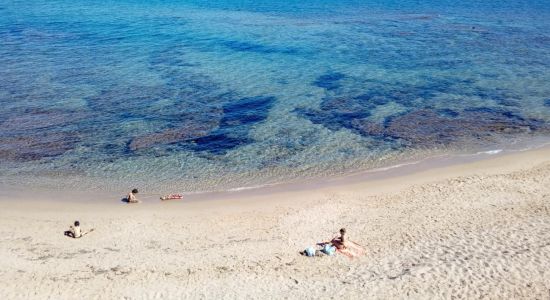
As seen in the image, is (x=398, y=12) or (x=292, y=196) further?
(x=398, y=12)

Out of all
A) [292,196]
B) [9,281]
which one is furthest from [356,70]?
[9,281]

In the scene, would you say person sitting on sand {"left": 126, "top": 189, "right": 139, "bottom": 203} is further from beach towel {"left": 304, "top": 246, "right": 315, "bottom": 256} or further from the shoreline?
beach towel {"left": 304, "top": 246, "right": 315, "bottom": 256}

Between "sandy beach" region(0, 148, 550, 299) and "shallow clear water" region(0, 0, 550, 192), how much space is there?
9.34ft

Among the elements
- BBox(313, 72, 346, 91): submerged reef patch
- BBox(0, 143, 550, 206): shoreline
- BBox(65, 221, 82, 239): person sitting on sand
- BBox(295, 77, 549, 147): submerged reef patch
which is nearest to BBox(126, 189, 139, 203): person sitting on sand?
BBox(0, 143, 550, 206): shoreline

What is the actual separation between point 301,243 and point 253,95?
20288 mm

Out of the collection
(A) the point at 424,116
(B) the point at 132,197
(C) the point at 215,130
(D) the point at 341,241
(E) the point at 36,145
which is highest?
(E) the point at 36,145

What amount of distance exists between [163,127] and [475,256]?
2077 centimetres

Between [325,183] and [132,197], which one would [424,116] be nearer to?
[325,183]

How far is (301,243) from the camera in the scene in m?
19.4

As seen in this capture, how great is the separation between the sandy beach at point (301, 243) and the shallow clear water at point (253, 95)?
2845 millimetres

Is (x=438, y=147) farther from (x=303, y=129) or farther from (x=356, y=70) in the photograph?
(x=356, y=70)

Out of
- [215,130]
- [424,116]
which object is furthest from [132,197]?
[424,116]

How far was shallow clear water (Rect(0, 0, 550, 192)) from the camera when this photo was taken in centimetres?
2722

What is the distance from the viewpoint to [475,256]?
1773 centimetres
